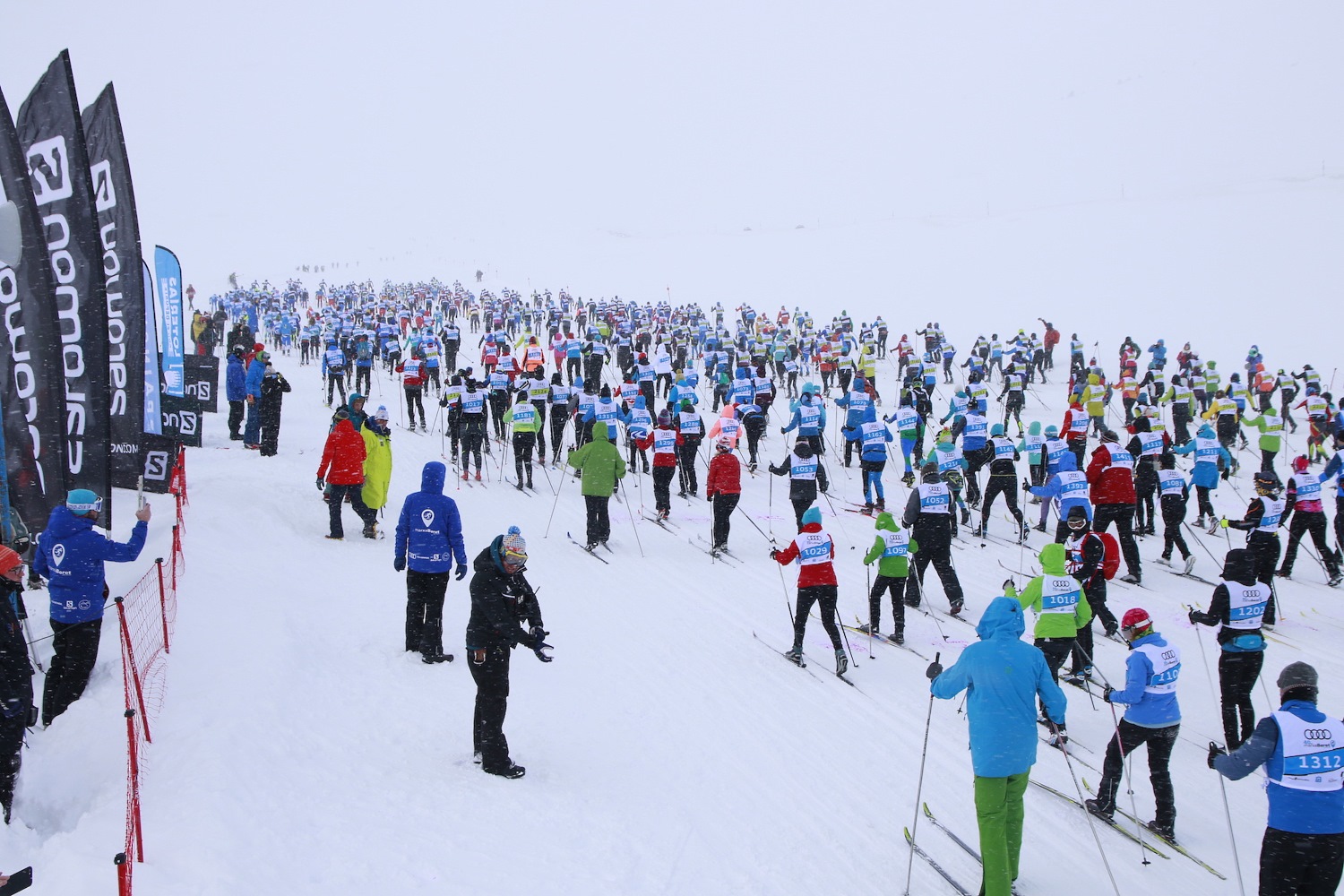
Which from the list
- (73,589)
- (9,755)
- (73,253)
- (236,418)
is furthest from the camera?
(236,418)

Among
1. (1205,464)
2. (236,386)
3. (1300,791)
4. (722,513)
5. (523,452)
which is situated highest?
(236,386)

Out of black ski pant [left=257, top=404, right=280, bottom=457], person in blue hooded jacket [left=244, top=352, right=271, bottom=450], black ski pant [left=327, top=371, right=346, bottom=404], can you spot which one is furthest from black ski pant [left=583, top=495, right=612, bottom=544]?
black ski pant [left=327, top=371, right=346, bottom=404]

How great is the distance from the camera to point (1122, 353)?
24234mm

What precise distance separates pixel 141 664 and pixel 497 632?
118 inches

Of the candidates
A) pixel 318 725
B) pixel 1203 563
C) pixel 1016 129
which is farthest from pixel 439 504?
pixel 1016 129

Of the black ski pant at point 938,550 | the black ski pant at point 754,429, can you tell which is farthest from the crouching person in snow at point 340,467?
the black ski pant at point 754,429

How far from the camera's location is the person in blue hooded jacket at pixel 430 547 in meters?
7.32

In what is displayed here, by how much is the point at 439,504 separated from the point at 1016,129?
9382cm

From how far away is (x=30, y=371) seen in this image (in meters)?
7.69

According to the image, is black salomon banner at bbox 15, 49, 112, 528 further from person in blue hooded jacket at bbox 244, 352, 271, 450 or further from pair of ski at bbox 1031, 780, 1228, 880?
pair of ski at bbox 1031, 780, 1228, 880

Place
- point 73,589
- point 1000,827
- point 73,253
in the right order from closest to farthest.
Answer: point 1000,827, point 73,589, point 73,253

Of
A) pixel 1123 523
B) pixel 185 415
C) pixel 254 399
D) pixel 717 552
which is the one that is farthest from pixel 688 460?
pixel 185 415

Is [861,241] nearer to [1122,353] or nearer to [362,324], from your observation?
[1122,353]

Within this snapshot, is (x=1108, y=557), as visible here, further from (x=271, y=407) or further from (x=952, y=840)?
(x=271, y=407)
